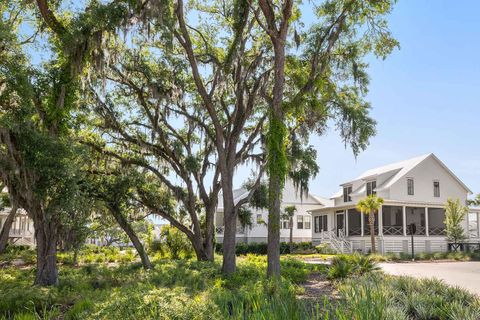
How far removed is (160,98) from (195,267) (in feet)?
21.4

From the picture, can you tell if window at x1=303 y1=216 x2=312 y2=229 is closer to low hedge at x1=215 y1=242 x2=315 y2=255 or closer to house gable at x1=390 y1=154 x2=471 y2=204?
low hedge at x1=215 y1=242 x2=315 y2=255

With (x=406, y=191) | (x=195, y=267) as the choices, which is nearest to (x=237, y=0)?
(x=195, y=267)

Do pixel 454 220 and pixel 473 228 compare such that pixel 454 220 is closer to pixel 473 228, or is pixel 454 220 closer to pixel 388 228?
pixel 388 228

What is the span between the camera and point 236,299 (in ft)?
21.9

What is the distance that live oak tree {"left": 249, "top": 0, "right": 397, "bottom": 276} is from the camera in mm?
13766

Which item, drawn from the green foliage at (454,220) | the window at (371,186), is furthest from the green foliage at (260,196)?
the green foliage at (454,220)

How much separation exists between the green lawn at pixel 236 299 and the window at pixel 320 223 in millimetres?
24467

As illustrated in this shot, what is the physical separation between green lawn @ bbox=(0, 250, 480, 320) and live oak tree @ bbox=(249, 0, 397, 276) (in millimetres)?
3316

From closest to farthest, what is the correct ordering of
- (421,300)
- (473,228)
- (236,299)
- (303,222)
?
(236,299)
(421,300)
(473,228)
(303,222)

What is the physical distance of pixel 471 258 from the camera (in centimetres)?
2650

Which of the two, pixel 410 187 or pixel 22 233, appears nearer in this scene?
pixel 410 187

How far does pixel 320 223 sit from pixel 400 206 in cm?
876

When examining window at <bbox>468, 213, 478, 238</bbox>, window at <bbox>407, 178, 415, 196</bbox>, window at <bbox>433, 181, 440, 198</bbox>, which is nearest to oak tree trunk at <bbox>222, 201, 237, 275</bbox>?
window at <bbox>407, 178, 415, 196</bbox>

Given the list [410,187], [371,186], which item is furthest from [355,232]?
[410,187]
